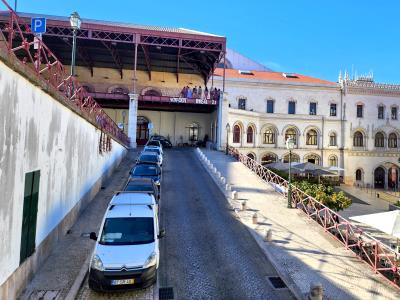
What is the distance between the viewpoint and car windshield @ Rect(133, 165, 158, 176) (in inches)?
693

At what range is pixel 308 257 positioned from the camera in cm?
1047

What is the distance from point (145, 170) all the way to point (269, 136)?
1156 inches

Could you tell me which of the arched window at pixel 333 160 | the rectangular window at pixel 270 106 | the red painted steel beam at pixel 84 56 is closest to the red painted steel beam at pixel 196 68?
the rectangular window at pixel 270 106

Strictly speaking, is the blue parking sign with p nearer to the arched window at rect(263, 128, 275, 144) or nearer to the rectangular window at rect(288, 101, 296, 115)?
the arched window at rect(263, 128, 275, 144)

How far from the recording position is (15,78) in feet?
22.8

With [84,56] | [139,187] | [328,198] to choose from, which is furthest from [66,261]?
[84,56]

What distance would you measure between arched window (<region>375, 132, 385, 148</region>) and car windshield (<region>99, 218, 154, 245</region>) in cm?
4697

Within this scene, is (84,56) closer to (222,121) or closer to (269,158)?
(222,121)

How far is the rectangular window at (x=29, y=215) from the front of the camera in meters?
7.81

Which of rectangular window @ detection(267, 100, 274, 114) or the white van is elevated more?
rectangular window @ detection(267, 100, 274, 114)

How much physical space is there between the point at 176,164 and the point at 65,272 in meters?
18.1

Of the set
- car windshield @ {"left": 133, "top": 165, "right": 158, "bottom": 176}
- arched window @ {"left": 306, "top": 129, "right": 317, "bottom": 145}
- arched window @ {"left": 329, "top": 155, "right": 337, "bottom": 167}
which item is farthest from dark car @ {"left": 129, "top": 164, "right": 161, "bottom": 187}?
arched window @ {"left": 329, "top": 155, "right": 337, "bottom": 167}

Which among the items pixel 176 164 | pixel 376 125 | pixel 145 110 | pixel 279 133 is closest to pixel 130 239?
pixel 176 164

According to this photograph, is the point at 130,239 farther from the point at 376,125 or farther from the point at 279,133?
the point at 376,125
